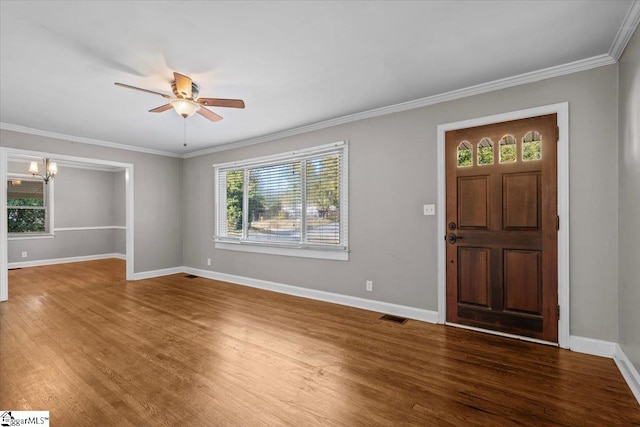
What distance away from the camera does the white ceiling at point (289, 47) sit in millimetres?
2000

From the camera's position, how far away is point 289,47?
2.43 meters

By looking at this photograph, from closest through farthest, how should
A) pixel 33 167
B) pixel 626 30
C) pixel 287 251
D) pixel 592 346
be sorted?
1. pixel 626 30
2. pixel 592 346
3. pixel 287 251
4. pixel 33 167

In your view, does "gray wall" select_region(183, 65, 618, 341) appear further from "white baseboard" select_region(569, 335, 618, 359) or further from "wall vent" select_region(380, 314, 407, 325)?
"wall vent" select_region(380, 314, 407, 325)

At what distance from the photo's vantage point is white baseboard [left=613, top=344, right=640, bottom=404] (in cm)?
207

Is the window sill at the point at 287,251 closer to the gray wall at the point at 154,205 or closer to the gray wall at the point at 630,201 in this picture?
the gray wall at the point at 154,205

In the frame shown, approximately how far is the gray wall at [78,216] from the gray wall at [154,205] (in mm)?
3400

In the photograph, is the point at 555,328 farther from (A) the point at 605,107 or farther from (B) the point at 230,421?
(B) the point at 230,421

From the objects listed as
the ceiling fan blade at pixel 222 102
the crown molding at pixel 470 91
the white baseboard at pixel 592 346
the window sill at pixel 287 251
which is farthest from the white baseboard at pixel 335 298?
the ceiling fan blade at pixel 222 102

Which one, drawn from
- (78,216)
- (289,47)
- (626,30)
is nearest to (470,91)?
(626,30)

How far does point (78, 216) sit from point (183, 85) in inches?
310

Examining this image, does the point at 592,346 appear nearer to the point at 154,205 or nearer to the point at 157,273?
the point at 157,273

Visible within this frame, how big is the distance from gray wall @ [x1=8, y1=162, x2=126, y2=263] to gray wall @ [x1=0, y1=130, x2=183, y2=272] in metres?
3.40

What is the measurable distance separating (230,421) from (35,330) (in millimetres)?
2971

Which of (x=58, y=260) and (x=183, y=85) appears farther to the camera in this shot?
(x=58, y=260)
